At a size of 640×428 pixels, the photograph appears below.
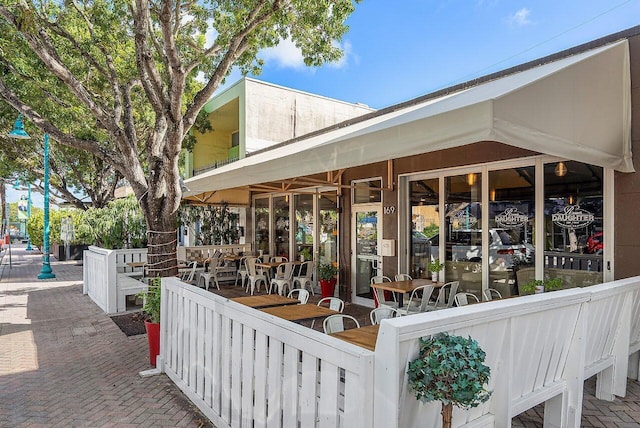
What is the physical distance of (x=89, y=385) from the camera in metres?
4.11

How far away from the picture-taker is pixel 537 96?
9.82 ft

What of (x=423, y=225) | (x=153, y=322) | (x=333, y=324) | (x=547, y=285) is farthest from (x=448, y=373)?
(x=423, y=225)

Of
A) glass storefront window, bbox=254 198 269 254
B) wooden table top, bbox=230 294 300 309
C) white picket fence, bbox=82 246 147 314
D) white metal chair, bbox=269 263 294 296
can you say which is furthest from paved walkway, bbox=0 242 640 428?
glass storefront window, bbox=254 198 269 254

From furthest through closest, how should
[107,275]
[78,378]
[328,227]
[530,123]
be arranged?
[328,227], [107,275], [78,378], [530,123]

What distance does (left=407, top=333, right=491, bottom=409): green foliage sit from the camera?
1793 millimetres

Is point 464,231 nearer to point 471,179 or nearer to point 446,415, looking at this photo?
point 471,179

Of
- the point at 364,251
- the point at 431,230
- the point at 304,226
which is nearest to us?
the point at 431,230

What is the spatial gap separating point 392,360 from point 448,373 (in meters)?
0.26

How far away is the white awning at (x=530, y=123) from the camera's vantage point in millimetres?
2771

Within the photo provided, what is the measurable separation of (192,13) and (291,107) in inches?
297

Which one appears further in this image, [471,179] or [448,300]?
[471,179]

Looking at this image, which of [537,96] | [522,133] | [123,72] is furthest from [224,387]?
[123,72]

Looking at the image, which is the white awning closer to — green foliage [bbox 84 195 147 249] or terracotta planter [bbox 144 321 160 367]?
terracotta planter [bbox 144 321 160 367]

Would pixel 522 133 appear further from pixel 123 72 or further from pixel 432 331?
pixel 123 72
